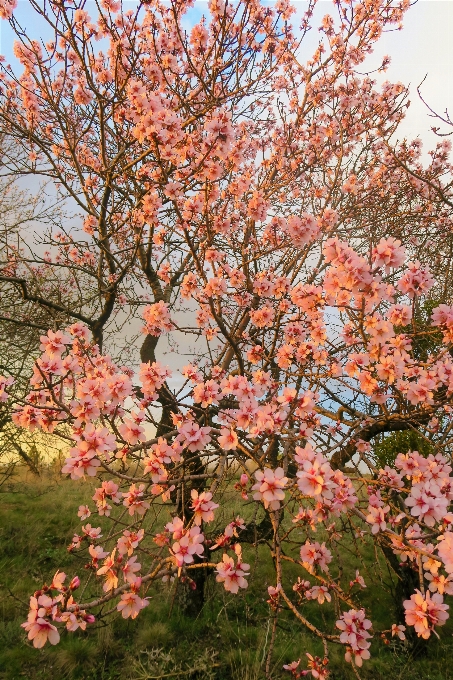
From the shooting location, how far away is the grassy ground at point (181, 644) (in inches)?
151

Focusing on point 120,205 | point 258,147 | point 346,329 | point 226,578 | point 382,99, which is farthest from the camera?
point 258,147

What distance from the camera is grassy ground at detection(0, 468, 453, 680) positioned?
383 centimetres

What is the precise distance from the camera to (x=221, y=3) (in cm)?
464

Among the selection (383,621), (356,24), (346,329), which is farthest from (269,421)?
(356,24)

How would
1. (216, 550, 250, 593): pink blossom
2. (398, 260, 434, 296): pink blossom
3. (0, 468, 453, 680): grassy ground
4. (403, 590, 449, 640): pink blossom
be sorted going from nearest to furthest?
(403, 590, 449, 640): pink blossom, (216, 550, 250, 593): pink blossom, (398, 260, 434, 296): pink blossom, (0, 468, 453, 680): grassy ground

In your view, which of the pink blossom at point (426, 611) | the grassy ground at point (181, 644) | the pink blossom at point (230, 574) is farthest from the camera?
the grassy ground at point (181, 644)

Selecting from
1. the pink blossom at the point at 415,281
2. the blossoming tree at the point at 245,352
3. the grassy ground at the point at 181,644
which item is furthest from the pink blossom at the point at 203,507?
the pink blossom at the point at 415,281

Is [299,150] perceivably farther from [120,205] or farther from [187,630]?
[187,630]

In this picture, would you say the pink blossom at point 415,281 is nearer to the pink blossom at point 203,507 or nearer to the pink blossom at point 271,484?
the pink blossom at point 271,484

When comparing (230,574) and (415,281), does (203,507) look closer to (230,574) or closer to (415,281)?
(230,574)

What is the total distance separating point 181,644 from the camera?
429 centimetres

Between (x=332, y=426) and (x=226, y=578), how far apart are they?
2.29m

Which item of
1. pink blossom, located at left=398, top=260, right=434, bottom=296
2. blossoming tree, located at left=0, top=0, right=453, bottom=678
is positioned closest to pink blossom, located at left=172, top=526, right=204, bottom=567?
blossoming tree, located at left=0, top=0, right=453, bottom=678

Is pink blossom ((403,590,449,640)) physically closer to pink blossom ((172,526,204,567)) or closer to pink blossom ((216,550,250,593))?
pink blossom ((216,550,250,593))
